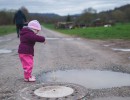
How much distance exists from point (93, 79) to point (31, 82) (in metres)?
1.43

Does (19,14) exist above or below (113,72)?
above

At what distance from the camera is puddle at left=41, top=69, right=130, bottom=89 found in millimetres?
6062

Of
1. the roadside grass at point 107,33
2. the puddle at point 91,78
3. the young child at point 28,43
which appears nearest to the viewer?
the puddle at point 91,78

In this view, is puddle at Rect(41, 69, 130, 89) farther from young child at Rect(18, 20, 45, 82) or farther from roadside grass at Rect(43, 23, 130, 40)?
roadside grass at Rect(43, 23, 130, 40)

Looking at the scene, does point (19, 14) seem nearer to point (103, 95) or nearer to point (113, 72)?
point (113, 72)

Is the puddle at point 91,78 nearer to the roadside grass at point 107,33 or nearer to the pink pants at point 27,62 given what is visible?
the pink pants at point 27,62

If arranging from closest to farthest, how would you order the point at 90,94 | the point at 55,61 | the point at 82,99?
the point at 82,99 < the point at 90,94 < the point at 55,61

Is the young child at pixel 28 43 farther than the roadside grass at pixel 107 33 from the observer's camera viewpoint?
No

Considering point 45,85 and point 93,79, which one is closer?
point 45,85

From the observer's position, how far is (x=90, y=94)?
5.23 metres

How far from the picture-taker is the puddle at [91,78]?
606 centimetres

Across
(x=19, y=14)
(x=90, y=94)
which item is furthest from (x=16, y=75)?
(x=19, y=14)

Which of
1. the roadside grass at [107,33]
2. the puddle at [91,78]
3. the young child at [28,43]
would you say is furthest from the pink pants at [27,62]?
the roadside grass at [107,33]

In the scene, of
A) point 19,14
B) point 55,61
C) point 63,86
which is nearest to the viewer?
point 63,86
